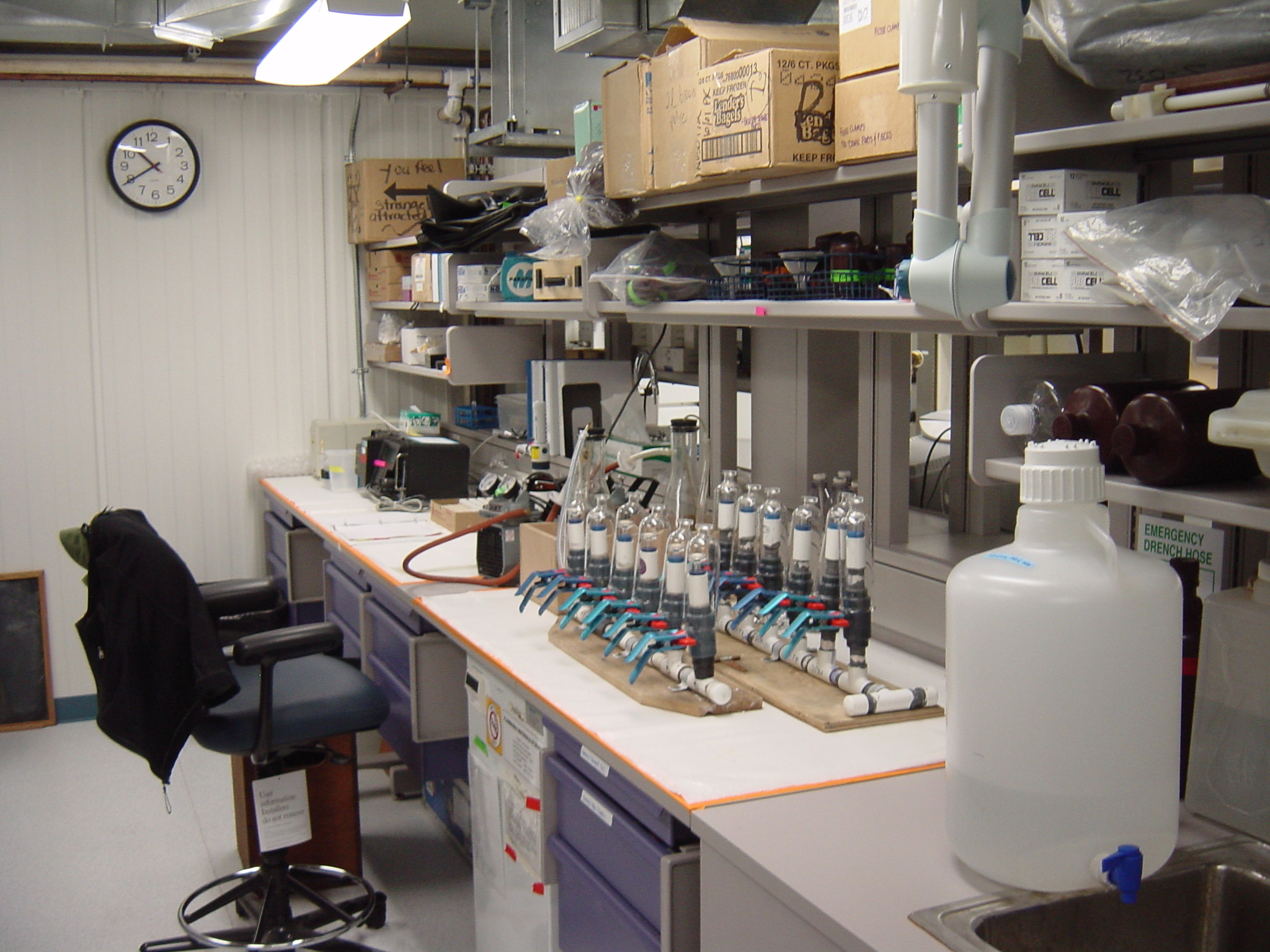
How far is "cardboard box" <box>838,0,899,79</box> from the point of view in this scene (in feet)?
6.37

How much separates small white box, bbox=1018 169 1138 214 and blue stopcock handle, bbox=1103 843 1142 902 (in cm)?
79

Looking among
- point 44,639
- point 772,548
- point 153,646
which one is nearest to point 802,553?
point 772,548

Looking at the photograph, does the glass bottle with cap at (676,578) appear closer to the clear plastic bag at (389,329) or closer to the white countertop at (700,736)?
the white countertop at (700,736)

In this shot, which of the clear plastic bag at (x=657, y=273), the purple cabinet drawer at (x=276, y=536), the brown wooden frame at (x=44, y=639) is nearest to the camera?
the clear plastic bag at (x=657, y=273)

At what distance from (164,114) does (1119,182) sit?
164 inches

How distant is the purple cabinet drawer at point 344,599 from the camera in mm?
3625

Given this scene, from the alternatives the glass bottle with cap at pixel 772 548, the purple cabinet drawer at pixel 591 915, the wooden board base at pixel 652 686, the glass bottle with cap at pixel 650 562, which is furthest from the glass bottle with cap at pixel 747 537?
the purple cabinet drawer at pixel 591 915

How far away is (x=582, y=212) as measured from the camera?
2.99 m

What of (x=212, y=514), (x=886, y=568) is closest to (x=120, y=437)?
(x=212, y=514)

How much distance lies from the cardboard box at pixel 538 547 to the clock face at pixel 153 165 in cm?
272

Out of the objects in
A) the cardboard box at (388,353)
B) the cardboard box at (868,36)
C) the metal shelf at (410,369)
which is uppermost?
the cardboard box at (868,36)

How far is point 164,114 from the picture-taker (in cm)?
481

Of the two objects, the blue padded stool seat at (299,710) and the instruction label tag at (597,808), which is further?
the blue padded stool seat at (299,710)

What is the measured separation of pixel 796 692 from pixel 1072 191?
935 mm
